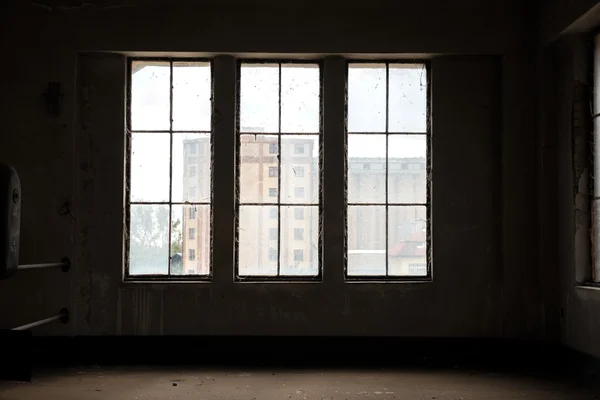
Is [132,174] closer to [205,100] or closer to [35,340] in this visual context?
[205,100]

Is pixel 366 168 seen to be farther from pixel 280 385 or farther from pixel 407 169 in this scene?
pixel 280 385

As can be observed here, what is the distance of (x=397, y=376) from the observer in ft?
15.7

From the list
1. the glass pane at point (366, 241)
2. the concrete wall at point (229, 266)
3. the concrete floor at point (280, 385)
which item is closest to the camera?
the concrete floor at point (280, 385)

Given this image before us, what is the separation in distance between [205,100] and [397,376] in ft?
8.08

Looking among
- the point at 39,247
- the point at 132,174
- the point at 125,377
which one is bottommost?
the point at 125,377

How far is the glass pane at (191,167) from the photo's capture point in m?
5.41

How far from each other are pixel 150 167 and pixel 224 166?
571mm

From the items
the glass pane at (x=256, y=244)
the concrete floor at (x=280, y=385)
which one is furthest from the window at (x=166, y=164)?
the concrete floor at (x=280, y=385)

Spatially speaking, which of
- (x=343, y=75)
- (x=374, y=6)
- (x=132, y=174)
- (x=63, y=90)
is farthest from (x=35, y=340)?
(x=374, y=6)

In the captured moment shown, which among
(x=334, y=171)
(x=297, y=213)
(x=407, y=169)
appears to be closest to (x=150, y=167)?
(x=297, y=213)

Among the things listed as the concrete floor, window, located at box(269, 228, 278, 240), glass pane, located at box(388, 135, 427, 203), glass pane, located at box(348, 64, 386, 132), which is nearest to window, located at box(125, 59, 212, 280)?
window, located at box(269, 228, 278, 240)

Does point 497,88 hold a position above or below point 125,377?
above

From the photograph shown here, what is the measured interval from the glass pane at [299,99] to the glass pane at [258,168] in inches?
7.5

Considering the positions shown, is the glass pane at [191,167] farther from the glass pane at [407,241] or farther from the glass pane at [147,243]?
the glass pane at [407,241]
